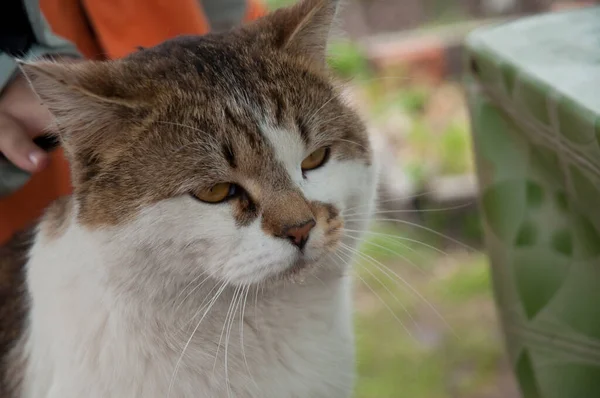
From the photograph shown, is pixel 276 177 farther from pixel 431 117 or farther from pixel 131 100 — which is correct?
pixel 431 117

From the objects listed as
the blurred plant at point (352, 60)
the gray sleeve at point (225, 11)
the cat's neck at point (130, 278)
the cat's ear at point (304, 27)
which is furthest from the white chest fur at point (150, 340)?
the blurred plant at point (352, 60)

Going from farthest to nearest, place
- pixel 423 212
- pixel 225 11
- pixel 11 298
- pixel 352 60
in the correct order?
pixel 352 60 → pixel 423 212 → pixel 225 11 → pixel 11 298

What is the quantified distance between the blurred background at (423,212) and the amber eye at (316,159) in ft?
0.45

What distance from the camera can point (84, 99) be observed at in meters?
0.78

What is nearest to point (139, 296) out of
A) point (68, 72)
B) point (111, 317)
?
point (111, 317)

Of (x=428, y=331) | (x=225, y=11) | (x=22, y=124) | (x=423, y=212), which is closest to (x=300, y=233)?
(x=22, y=124)

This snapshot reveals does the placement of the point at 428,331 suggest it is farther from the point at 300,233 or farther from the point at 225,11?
the point at 300,233

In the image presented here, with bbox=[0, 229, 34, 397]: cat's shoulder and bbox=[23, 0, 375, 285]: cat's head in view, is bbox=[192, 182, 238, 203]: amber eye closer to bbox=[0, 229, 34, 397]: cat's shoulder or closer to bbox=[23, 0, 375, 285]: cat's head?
bbox=[23, 0, 375, 285]: cat's head

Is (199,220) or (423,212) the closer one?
(199,220)

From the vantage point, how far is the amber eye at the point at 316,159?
35.3 inches

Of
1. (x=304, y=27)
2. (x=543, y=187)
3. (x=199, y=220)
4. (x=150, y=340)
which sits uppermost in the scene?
(x=304, y=27)

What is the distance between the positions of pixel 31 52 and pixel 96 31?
0.22 meters

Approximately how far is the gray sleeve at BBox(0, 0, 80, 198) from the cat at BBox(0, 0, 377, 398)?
76mm

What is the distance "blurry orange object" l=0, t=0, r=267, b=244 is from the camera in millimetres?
1115
